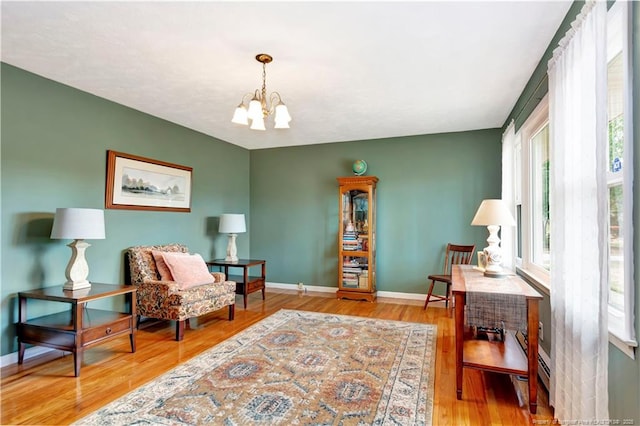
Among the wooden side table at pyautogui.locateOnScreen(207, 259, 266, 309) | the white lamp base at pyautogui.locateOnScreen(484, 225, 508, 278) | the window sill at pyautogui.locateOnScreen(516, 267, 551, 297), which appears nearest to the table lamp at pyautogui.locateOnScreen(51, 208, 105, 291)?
the wooden side table at pyautogui.locateOnScreen(207, 259, 266, 309)

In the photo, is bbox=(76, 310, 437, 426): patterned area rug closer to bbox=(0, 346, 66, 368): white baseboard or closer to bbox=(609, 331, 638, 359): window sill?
bbox=(609, 331, 638, 359): window sill

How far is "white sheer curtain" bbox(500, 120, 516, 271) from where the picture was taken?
3643mm

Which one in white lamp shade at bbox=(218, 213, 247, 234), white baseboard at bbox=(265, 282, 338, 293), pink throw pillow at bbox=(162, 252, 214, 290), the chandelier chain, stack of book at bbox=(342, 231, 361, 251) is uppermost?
the chandelier chain

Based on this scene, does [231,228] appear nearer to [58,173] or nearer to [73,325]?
[58,173]

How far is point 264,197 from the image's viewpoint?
5.99 meters

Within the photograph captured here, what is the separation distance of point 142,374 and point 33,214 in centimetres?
172

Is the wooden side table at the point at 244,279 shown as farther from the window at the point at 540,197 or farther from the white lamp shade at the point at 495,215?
the window at the point at 540,197

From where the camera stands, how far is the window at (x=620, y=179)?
1342 mm

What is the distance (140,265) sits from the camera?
3.62m

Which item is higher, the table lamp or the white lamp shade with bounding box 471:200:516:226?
the white lamp shade with bounding box 471:200:516:226

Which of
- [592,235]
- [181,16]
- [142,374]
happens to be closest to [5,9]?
[181,16]

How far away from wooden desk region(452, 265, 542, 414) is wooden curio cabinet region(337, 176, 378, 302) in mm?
2333

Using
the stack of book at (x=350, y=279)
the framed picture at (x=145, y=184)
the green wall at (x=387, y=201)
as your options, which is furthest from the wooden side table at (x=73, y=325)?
the green wall at (x=387, y=201)

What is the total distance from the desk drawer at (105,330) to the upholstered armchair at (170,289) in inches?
16.5
